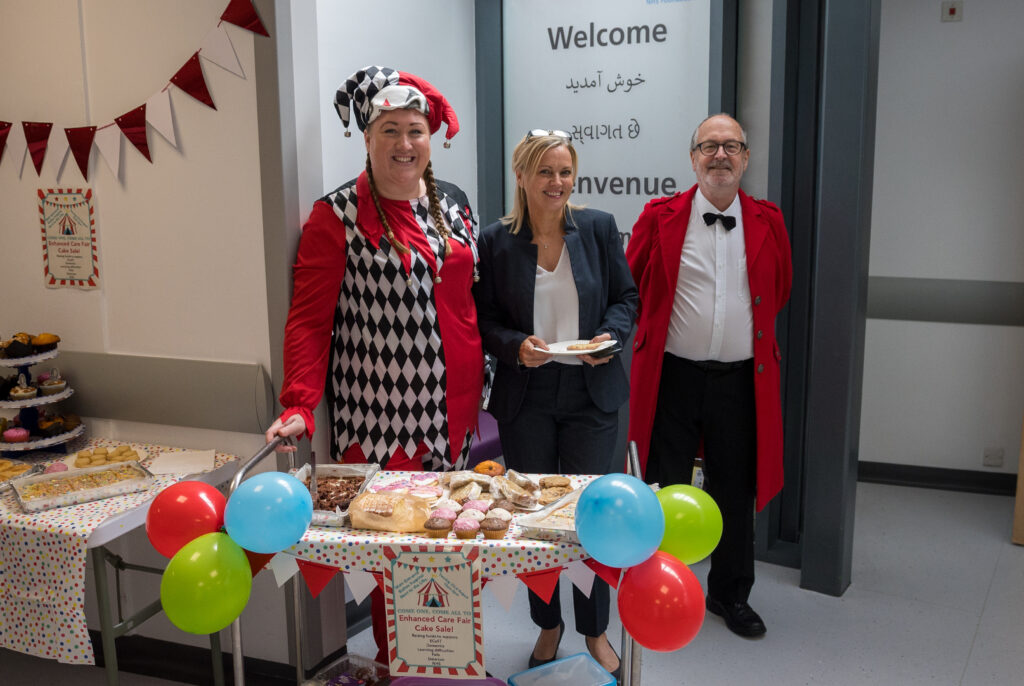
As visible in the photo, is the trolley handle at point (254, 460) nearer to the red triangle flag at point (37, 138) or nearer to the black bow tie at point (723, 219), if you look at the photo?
the red triangle flag at point (37, 138)

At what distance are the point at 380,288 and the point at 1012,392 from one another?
3.59 metres

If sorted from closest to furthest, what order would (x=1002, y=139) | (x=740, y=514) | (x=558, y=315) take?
(x=558, y=315)
(x=740, y=514)
(x=1002, y=139)

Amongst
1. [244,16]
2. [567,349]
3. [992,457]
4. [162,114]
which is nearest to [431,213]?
[567,349]

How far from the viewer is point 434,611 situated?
6.68 feet

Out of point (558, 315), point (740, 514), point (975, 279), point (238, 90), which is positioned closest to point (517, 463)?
point (558, 315)

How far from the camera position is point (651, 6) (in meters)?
3.94

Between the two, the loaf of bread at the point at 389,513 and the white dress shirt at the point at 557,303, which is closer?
the loaf of bread at the point at 389,513

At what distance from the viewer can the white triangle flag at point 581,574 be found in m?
2.06

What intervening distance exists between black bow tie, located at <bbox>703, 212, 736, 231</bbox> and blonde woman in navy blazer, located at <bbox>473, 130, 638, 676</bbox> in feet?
1.33

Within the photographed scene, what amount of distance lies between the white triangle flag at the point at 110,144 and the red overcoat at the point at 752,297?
1748mm

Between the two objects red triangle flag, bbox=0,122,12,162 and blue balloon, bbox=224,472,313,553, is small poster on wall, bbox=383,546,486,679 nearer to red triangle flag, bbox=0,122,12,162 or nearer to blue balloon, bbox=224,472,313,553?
blue balloon, bbox=224,472,313,553

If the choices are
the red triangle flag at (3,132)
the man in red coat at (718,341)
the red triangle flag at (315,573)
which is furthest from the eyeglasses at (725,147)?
the red triangle flag at (3,132)

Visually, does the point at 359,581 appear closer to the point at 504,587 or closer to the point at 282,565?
the point at 282,565

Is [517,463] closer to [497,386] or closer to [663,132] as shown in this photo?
[497,386]
